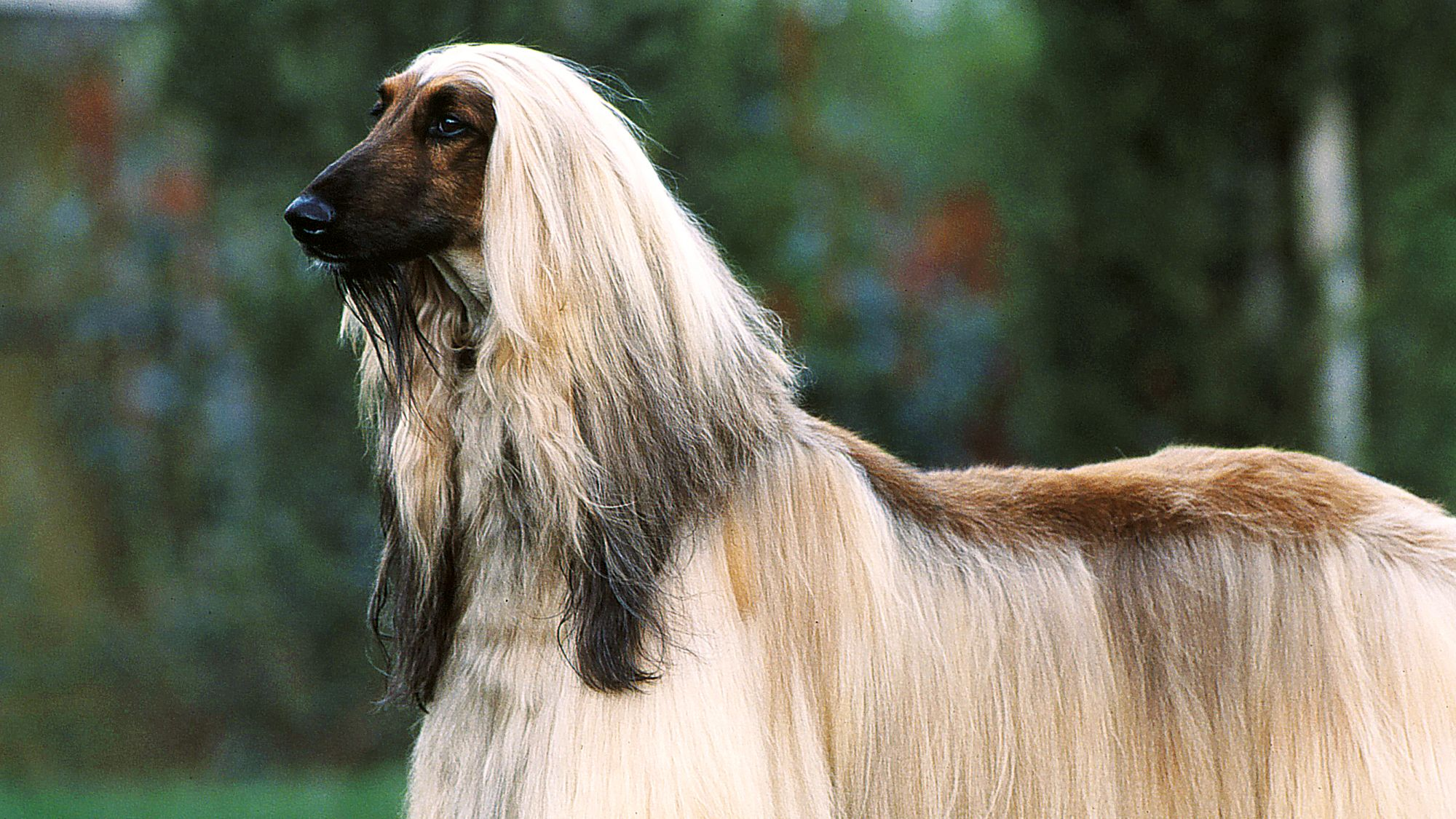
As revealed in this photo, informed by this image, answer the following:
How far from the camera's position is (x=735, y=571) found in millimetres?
2932

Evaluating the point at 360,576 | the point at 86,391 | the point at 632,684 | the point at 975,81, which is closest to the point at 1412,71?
the point at 975,81

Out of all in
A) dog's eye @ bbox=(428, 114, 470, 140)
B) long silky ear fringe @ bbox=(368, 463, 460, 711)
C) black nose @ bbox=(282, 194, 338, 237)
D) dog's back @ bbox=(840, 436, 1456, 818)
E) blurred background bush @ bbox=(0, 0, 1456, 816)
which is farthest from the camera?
blurred background bush @ bbox=(0, 0, 1456, 816)

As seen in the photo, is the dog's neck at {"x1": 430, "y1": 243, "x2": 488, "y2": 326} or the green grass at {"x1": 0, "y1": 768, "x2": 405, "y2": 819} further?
the green grass at {"x1": 0, "y1": 768, "x2": 405, "y2": 819}

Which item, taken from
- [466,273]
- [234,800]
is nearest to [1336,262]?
[466,273]

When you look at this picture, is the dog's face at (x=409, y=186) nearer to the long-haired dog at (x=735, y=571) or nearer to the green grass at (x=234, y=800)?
the long-haired dog at (x=735, y=571)

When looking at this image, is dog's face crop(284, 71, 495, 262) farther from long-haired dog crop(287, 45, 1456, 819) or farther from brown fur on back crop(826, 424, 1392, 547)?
brown fur on back crop(826, 424, 1392, 547)

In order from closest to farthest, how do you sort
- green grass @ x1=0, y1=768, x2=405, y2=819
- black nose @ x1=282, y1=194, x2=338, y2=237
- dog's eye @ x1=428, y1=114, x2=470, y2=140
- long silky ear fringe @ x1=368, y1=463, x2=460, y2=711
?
black nose @ x1=282, y1=194, x2=338, y2=237
dog's eye @ x1=428, y1=114, x2=470, y2=140
long silky ear fringe @ x1=368, y1=463, x2=460, y2=711
green grass @ x1=0, y1=768, x2=405, y2=819

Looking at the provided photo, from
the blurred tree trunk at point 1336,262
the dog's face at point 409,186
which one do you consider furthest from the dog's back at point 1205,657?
the blurred tree trunk at point 1336,262

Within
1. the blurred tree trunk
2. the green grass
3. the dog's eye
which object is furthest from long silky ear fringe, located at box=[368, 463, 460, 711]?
the blurred tree trunk

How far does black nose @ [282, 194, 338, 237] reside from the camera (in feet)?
9.02

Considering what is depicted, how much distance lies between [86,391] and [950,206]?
5618mm

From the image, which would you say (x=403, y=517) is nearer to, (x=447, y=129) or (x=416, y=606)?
(x=416, y=606)

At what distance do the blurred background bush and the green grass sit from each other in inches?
2.9

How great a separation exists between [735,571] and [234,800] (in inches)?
198
